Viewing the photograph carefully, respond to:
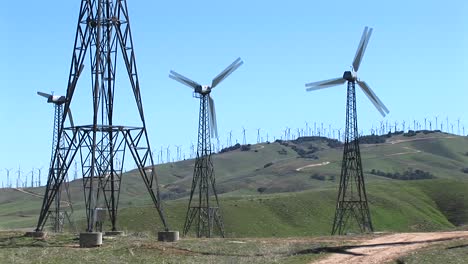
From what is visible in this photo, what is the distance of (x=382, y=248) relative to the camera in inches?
1588

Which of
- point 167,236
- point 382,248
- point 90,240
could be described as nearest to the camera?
point 382,248

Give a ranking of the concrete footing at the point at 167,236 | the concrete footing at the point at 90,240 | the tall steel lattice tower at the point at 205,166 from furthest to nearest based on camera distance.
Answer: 1. the tall steel lattice tower at the point at 205,166
2. the concrete footing at the point at 167,236
3. the concrete footing at the point at 90,240

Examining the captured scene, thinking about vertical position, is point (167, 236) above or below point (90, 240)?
below

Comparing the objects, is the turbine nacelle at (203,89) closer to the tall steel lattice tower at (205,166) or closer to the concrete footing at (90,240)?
the tall steel lattice tower at (205,166)

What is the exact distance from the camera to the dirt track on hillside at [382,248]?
1419 inches

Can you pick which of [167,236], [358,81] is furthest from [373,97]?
[167,236]

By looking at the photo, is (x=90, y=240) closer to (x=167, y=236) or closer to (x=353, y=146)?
(x=167, y=236)

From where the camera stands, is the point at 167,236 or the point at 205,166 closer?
the point at 167,236

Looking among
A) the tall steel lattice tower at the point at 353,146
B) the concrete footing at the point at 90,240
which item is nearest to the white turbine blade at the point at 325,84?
the tall steel lattice tower at the point at 353,146

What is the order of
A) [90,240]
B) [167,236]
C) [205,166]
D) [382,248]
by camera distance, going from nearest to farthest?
[382,248]
[90,240]
[167,236]
[205,166]

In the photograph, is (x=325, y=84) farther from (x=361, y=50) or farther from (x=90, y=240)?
(x=90, y=240)

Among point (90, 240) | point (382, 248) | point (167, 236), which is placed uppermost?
point (90, 240)

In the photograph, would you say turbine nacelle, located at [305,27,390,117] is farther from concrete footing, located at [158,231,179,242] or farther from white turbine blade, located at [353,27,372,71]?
concrete footing, located at [158,231,179,242]

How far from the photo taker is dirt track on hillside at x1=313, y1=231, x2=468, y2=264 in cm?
3603
